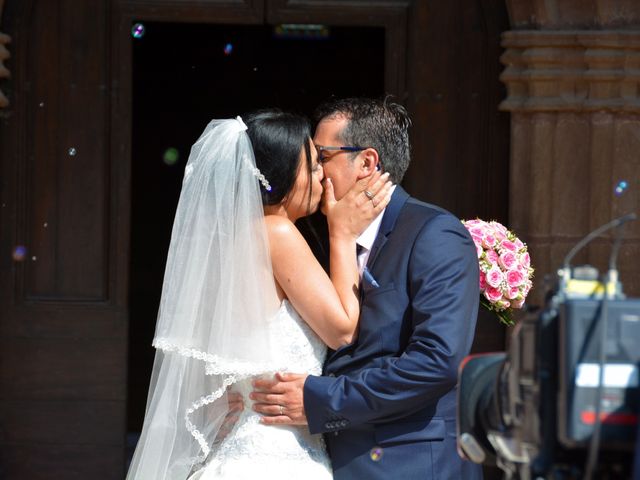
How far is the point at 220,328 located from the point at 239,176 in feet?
1.43

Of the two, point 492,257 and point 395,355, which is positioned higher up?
point 492,257

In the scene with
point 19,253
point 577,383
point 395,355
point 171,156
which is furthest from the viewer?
point 171,156

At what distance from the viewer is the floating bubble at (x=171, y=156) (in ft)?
27.2

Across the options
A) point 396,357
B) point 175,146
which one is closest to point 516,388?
point 396,357

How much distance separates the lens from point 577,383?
1.81 m

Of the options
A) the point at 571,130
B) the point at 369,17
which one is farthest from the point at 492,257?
the point at 369,17

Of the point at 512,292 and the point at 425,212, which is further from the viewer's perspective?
the point at 512,292

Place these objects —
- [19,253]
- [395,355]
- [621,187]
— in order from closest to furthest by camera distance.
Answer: [395,355] < [621,187] < [19,253]

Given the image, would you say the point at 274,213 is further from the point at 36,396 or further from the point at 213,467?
the point at 36,396

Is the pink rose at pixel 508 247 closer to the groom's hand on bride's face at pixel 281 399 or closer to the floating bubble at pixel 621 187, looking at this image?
the groom's hand on bride's face at pixel 281 399

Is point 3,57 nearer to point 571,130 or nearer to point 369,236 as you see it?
point 369,236

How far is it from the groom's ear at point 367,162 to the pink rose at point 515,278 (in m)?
0.57

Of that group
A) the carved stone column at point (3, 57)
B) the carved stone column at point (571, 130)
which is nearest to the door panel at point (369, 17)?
the carved stone column at point (571, 130)

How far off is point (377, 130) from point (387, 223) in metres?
0.28
